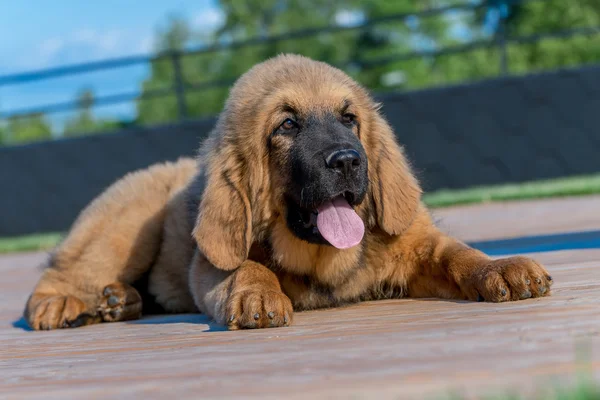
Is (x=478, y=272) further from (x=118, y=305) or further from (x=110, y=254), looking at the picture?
(x=110, y=254)

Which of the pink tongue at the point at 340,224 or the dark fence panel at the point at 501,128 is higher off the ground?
the dark fence panel at the point at 501,128

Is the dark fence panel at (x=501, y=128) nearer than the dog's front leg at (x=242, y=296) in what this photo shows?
No

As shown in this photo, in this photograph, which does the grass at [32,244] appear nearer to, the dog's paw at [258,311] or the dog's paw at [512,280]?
the dog's paw at [258,311]

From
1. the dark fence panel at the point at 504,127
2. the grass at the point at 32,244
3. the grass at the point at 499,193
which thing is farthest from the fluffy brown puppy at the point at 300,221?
the dark fence panel at the point at 504,127

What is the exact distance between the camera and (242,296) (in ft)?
11.5

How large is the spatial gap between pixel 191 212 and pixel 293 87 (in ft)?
3.20

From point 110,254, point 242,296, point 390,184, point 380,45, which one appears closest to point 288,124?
point 390,184

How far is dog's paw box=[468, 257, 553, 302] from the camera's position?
329cm

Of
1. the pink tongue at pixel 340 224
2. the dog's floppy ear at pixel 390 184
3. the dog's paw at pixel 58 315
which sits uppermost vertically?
the dog's floppy ear at pixel 390 184

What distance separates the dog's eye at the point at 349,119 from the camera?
4281mm

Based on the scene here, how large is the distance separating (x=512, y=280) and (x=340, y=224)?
922 mm

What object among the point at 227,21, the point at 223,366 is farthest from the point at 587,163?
the point at 227,21

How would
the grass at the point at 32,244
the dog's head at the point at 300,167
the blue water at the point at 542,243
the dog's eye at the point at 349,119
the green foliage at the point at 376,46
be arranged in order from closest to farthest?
the dog's head at the point at 300,167, the dog's eye at the point at 349,119, the blue water at the point at 542,243, the grass at the point at 32,244, the green foliage at the point at 376,46

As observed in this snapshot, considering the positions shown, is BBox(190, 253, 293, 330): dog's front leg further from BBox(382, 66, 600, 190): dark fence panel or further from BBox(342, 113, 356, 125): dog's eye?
BBox(382, 66, 600, 190): dark fence panel
